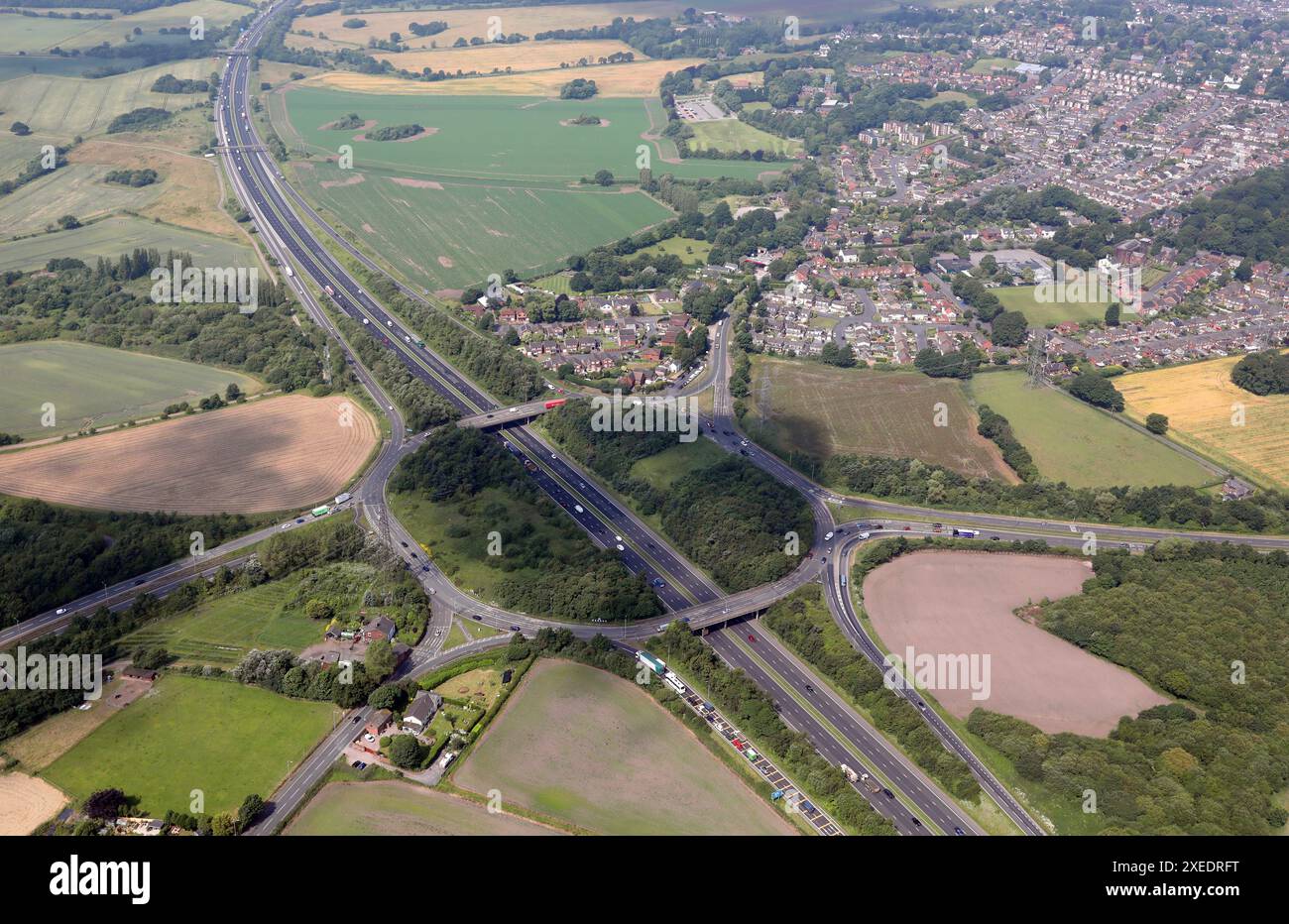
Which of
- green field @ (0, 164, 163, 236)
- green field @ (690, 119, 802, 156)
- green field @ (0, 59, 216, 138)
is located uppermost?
green field @ (0, 59, 216, 138)

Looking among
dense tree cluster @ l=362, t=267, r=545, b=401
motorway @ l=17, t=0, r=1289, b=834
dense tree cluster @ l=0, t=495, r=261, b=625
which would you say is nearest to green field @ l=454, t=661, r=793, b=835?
motorway @ l=17, t=0, r=1289, b=834

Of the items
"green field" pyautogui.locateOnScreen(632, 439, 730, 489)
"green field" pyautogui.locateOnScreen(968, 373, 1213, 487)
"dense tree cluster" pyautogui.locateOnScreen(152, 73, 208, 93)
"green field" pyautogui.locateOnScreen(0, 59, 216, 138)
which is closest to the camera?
"green field" pyautogui.locateOnScreen(632, 439, 730, 489)

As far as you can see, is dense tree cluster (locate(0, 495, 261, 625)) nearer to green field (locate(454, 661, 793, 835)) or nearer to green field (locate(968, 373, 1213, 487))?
green field (locate(454, 661, 793, 835))

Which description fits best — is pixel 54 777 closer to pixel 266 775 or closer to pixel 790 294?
pixel 266 775

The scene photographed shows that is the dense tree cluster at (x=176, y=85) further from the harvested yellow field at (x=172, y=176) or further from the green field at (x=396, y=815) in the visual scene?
the green field at (x=396, y=815)

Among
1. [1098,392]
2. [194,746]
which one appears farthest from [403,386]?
[1098,392]

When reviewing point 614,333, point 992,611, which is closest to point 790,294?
point 614,333

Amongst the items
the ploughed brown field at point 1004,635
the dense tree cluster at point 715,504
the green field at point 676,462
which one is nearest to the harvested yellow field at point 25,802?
the dense tree cluster at point 715,504
